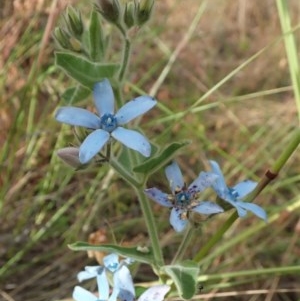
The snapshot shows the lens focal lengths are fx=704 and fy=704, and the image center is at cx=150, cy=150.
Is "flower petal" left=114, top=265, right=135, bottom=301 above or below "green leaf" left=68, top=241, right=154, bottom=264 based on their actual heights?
below

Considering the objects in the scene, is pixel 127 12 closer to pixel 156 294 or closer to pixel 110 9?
pixel 110 9

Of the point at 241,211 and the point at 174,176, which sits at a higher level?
the point at 174,176

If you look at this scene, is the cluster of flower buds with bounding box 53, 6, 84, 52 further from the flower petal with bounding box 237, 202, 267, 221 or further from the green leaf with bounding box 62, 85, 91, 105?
the flower petal with bounding box 237, 202, 267, 221

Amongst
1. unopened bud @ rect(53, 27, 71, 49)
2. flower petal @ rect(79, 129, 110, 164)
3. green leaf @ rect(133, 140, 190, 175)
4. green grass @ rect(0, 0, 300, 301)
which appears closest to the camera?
flower petal @ rect(79, 129, 110, 164)

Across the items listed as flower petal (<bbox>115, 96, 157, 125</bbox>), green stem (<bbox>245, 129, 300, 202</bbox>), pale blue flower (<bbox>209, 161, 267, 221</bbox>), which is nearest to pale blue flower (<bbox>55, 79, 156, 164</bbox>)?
flower petal (<bbox>115, 96, 157, 125</bbox>)

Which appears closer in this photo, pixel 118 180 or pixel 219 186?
pixel 219 186

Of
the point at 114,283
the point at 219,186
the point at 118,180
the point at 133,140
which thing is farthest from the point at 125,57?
the point at 118,180

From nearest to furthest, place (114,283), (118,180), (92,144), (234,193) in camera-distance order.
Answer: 1. (92,144)
2. (114,283)
3. (234,193)
4. (118,180)

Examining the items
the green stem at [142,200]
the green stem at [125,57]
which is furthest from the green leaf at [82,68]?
the green stem at [142,200]
